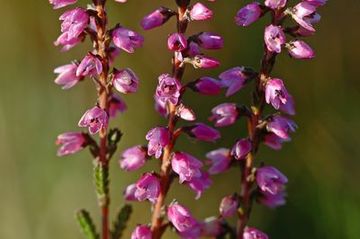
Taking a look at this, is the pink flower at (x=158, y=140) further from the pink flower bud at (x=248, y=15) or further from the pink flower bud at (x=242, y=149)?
the pink flower bud at (x=248, y=15)

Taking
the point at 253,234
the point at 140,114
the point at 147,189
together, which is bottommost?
the point at 140,114

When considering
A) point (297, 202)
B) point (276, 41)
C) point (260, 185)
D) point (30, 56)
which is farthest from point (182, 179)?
point (30, 56)

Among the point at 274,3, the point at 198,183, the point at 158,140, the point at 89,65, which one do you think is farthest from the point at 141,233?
the point at 274,3

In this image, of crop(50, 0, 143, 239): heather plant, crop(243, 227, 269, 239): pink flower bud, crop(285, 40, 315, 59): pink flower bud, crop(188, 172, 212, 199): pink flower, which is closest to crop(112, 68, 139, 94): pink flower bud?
crop(50, 0, 143, 239): heather plant

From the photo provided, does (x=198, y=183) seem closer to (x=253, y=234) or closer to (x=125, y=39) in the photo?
(x=253, y=234)

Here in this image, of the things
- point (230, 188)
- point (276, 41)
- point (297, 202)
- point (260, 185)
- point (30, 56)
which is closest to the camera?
point (276, 41)

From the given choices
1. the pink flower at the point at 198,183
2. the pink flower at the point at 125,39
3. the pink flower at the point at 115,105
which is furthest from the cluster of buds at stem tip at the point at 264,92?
the pink flower at the point at 115,105

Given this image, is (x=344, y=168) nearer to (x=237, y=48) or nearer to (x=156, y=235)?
(x=237, y=48)
